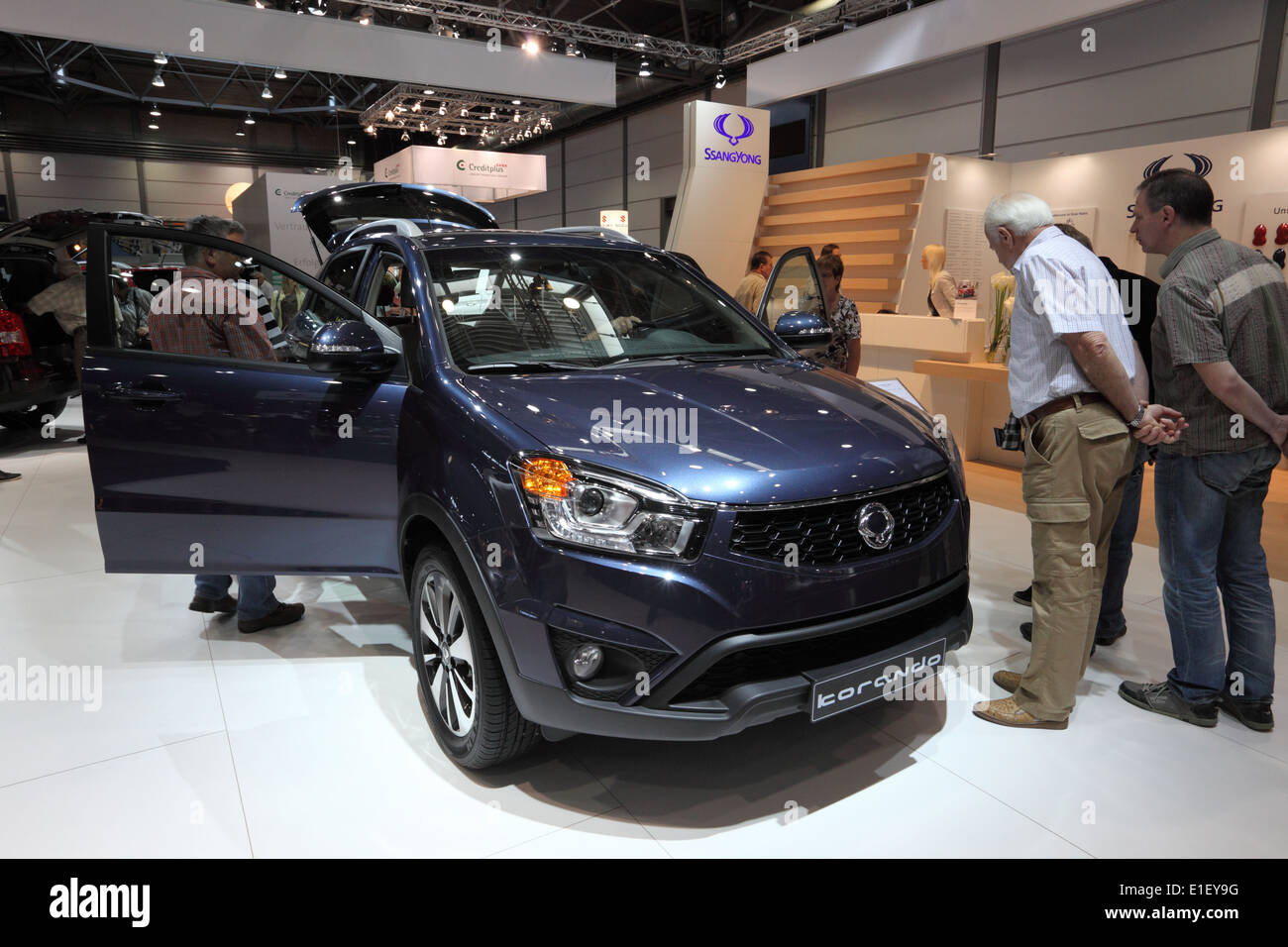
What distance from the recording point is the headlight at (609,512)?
5.78ft

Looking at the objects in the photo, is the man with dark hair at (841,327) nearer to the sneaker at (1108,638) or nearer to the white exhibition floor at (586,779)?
the sneaker at (1108,638)

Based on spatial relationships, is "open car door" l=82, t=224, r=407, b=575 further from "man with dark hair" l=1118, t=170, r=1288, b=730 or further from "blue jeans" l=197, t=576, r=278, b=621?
"man with dark hair" l=1118, t=170, r=1288, b=730

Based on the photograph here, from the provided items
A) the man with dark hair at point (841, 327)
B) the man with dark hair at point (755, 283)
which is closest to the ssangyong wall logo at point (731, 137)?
the man with dark hair at point (755, 283)

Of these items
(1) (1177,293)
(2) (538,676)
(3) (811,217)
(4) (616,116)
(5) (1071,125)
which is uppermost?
(4) (616,116)

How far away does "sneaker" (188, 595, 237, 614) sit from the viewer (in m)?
3.45

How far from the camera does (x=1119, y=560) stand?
309cm

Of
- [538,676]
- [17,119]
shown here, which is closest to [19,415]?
[538,676]

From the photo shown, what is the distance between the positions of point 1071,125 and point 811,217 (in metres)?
3.04

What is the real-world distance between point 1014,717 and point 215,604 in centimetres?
308

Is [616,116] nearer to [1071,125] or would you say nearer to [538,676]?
[1071,125]

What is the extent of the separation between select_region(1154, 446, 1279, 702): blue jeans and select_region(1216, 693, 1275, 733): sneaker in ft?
0.08

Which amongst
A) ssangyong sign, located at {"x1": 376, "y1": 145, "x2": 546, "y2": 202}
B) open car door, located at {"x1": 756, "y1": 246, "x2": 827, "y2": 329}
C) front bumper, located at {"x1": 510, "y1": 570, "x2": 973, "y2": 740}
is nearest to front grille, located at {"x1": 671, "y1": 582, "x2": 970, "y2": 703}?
front bumper, located at {"x1": 510, "y1": 570, "x2": 973, "y2": 740}

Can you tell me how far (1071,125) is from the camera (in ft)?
30.9

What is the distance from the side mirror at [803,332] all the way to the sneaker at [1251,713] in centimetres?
169
